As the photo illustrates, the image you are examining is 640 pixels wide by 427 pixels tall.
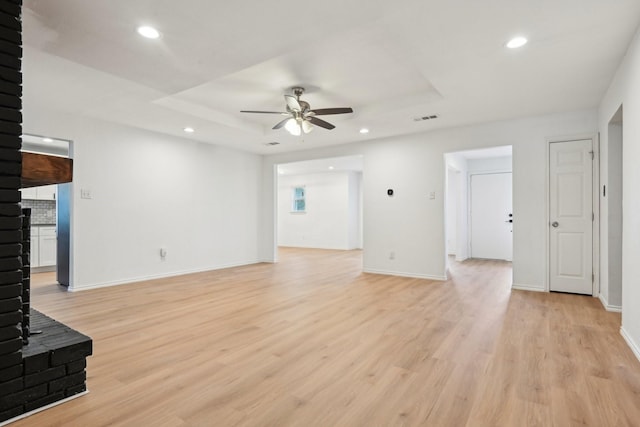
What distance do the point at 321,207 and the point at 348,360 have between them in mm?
8446

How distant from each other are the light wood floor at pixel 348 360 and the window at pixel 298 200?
6848mm

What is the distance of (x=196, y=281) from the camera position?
5.30 m

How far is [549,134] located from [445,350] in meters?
3.59

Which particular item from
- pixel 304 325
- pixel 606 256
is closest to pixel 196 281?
pixel 304 325

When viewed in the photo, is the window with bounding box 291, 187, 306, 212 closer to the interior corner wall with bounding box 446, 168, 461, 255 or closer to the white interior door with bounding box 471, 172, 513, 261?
the interior corner wall with bounding box 446, 168, 461, 255

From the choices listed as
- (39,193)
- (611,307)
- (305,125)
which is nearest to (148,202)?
(39,193)

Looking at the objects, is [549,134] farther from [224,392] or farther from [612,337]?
[224,392]

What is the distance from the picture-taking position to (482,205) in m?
7.97

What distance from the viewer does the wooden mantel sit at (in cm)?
163

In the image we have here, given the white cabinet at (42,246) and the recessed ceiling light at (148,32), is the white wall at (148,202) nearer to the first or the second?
the white cabinet at (42,246)

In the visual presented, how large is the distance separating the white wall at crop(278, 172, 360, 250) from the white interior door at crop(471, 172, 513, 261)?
11.6 feet

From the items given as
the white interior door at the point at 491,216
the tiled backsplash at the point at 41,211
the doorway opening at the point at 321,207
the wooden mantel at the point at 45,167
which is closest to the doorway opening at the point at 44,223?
the tiled backsplash at the point at 41,211

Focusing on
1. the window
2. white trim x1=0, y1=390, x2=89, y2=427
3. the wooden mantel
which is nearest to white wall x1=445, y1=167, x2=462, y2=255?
the window

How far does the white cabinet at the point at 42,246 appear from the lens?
613 centimetres
